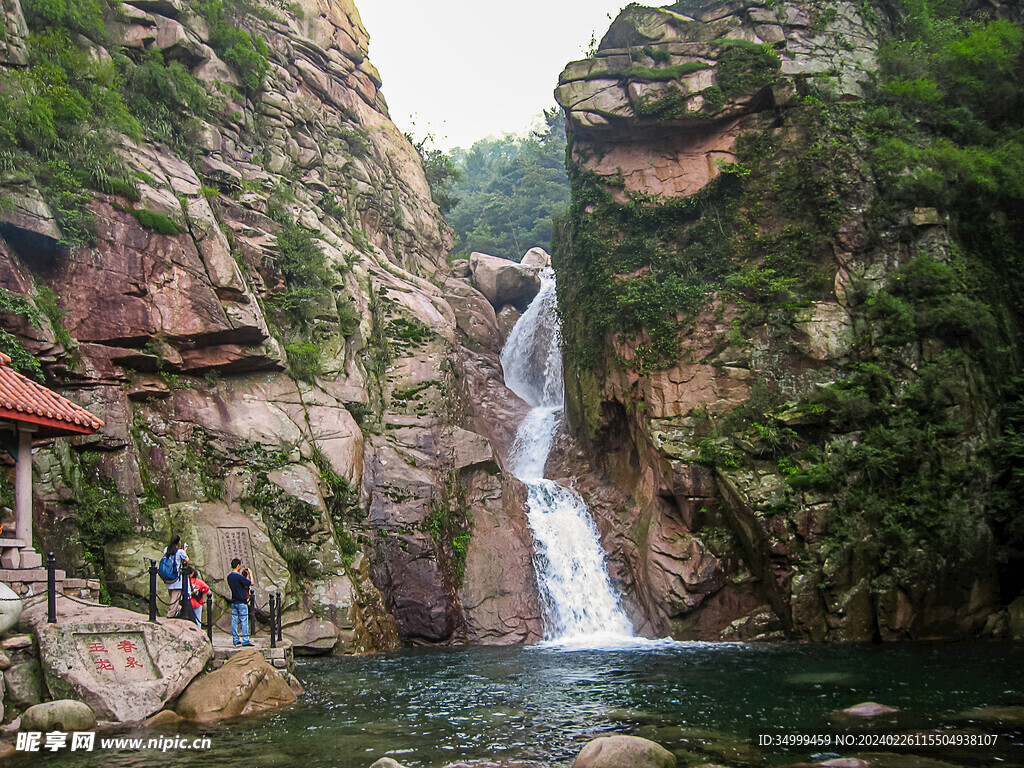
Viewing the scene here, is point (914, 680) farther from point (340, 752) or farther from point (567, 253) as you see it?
point (567, 253)

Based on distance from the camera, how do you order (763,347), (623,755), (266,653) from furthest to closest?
1. (763,347)
2. (266,653)
3. (623,755)

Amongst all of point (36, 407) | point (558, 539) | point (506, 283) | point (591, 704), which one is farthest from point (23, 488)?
point (506, 283)

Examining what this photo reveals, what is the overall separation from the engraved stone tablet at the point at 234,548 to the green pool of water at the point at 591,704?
9.29ft

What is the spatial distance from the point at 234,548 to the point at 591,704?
10.1 m

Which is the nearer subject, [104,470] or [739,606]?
[104,470]

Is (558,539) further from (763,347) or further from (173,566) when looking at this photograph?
(173,566)

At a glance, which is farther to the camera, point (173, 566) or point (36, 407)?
point (173, 566)

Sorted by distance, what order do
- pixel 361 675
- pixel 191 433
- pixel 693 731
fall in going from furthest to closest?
pixel 191 433 → pixel 361 675 → pixel 693 731

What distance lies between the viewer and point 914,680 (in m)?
12.6

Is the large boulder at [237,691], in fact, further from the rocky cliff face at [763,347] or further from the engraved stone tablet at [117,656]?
the rocky cliff face at [763,347]

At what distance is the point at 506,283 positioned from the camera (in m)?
38.4

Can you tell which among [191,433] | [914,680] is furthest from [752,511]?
[191,433]

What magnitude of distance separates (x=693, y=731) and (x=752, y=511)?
10337mm

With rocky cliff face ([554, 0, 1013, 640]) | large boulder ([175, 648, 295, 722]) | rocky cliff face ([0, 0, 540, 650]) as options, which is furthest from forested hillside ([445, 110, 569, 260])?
large boulder ([175, 648, 295, 722])
